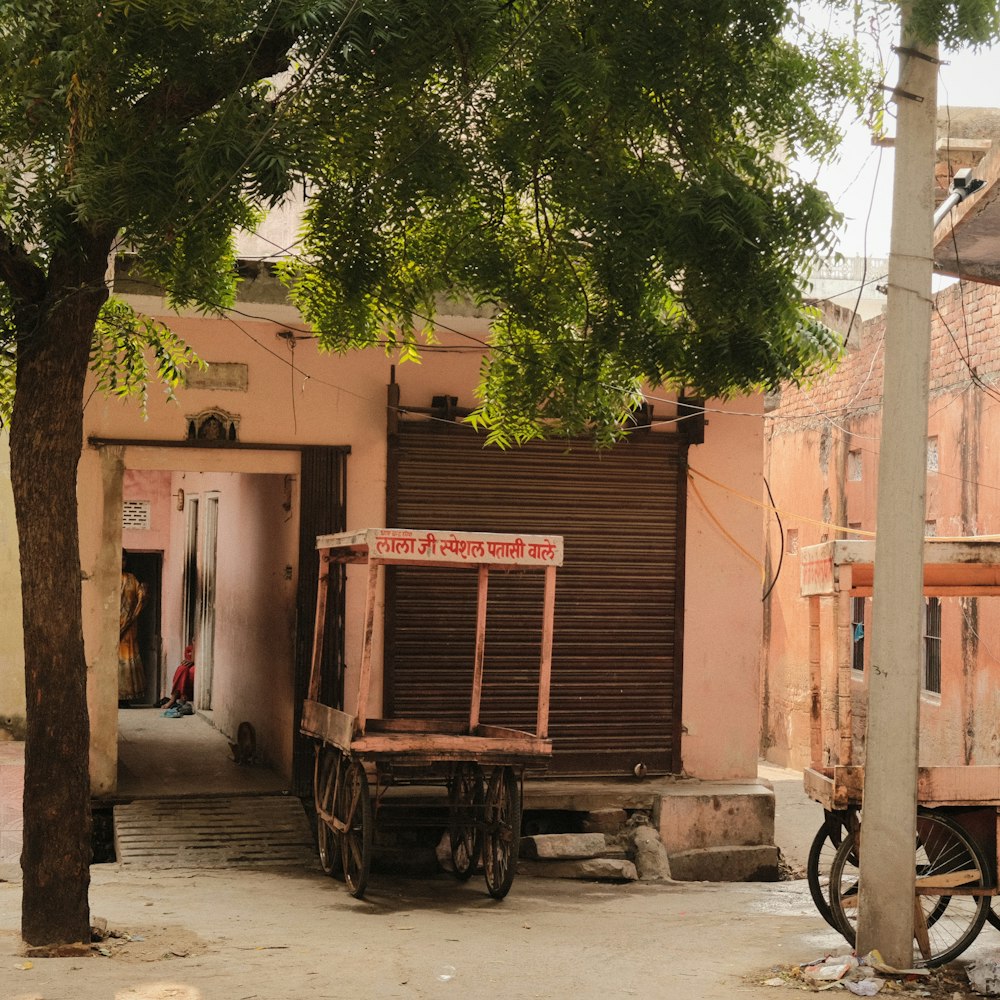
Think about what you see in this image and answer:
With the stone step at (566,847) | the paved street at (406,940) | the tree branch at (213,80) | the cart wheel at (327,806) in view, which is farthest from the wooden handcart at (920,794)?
the tree branch at (213,80)

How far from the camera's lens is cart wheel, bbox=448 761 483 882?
29.7ft

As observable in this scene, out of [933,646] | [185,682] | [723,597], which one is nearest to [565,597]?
[723,597]

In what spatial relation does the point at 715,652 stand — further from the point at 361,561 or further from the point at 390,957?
the point at 390,957

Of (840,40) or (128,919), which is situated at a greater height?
(840,40)

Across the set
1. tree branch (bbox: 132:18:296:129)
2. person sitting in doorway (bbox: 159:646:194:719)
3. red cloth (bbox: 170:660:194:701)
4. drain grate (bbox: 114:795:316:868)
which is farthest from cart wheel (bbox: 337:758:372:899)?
red cloth (bbox: 170:660:194:701)

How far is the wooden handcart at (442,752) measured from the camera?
27.4ft

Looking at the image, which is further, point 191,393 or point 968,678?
point 968,678

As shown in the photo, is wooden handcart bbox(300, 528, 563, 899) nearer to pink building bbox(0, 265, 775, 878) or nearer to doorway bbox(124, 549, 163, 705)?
pink building bbox(0, 265, 775, 878)

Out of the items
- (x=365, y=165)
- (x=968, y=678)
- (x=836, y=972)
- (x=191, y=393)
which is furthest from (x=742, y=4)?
(x=968, y=678)

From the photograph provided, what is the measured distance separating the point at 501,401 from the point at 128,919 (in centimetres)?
365

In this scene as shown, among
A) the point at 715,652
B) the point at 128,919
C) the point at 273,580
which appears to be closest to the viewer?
the point at 128,919

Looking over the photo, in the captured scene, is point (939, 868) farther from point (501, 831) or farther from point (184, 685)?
point (184, 685)

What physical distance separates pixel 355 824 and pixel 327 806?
59cm

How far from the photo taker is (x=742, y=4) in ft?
20.4
